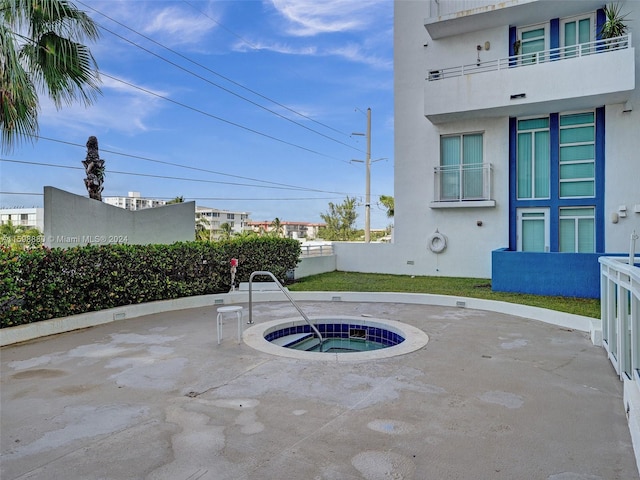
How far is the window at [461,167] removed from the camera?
1423 cm

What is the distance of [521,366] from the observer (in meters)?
5.46

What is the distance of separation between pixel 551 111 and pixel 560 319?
8.11 m

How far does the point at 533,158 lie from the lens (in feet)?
44.5

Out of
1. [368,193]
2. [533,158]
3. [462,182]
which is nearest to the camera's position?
[533,158]

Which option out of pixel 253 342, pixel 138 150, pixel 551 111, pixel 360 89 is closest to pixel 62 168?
pixel 138 150

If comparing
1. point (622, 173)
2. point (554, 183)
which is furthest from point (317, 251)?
point (622, 173)

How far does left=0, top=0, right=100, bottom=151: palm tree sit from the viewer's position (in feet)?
21.2

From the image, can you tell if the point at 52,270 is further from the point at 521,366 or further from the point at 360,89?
the point at 360,89

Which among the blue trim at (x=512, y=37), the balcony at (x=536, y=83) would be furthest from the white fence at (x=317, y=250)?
the blue trim at (x=512, y=37)

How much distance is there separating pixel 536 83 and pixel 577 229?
4.66 meters

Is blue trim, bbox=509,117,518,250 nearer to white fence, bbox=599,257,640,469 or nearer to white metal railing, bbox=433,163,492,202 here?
white metal railing, bbox=433,163,492,202

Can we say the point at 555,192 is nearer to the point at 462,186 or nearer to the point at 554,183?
the point at 554,183

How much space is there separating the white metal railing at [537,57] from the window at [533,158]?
6.26 ft

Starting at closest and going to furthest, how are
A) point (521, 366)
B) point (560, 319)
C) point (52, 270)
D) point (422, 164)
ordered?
point (521, 366)
point (52, 270)
point (560, 319)
point (422, 164)
